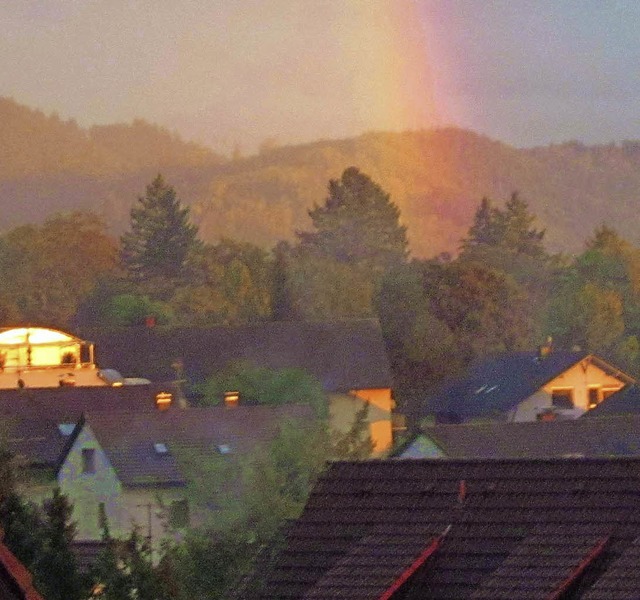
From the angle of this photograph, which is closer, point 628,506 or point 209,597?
point 628,506

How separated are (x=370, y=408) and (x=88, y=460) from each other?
71.6 ft

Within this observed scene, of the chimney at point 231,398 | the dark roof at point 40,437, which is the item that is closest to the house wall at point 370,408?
the chimney at point 231,398

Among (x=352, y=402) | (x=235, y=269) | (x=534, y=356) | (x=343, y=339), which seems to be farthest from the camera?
(x=235, y=269)

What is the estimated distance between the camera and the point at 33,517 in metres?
16.3

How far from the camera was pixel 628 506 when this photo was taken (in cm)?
1331

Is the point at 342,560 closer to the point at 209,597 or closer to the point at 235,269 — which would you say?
the point at 209,597

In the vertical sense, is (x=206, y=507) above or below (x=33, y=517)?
below

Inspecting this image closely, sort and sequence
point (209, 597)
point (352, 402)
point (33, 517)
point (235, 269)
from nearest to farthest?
1. point (33, 517)
2. point (209, 597)
3. point (352, 402)
4. point (235, 269)

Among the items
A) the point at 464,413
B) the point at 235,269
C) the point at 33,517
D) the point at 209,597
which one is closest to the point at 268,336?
the point at 464,413

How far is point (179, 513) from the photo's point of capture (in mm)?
31453

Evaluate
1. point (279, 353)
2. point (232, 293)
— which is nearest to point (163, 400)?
point (279, 353)

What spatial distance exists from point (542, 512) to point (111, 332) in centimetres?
5202

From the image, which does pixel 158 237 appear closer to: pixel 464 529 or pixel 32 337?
pixel 32 337

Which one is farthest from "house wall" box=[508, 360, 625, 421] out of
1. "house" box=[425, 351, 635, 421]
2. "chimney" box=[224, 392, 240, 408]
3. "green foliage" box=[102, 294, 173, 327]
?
"green foliage" box=[102, 294, 173, 327]
